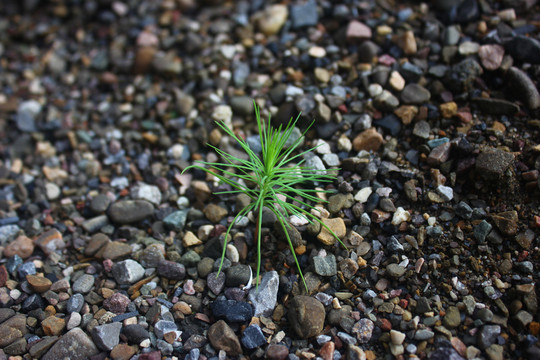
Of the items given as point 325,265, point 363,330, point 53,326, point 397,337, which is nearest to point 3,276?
point 53,326

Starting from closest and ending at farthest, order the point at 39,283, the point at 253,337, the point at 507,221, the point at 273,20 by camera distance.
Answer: the point at 253,337, the point at 507,221, the point at 39,283, the point at 273,20

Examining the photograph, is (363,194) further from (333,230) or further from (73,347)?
(73,347)

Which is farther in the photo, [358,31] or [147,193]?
[358,31]

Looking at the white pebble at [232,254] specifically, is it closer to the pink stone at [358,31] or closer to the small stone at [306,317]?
the small stone at [306,317]

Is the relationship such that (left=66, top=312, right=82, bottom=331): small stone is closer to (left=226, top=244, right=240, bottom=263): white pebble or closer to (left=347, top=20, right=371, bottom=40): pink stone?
(left=226, top=244, right=240, bottom=263): white pebble

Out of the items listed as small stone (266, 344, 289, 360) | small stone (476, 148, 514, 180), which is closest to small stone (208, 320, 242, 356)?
small stone (266, 344, 289, 360)

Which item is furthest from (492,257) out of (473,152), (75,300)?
(75,300)

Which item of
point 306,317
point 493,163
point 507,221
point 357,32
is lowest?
point 306,317
